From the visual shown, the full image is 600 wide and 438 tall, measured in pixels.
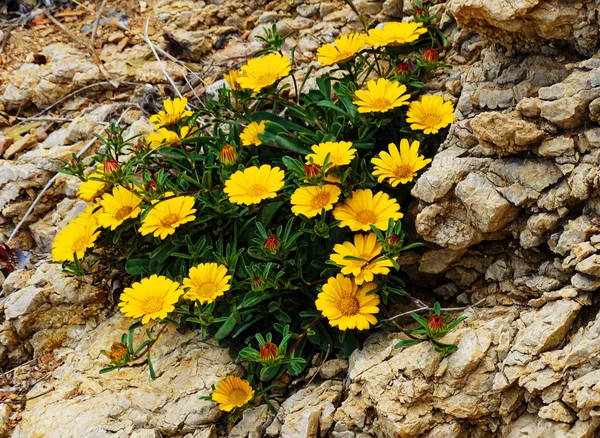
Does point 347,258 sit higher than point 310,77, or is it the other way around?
point 310,77

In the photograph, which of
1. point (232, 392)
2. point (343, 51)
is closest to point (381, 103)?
point (343, 51)

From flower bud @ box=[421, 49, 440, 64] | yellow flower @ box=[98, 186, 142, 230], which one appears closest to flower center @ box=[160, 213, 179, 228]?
yellow flower @ box=[98, 186, 142, 230]

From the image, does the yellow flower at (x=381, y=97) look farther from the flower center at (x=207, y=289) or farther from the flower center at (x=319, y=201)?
the flower center at (x=207, y=289)

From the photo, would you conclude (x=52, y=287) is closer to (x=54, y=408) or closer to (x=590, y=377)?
(x=54, y=408)

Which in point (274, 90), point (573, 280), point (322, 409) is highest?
point (274, 90)

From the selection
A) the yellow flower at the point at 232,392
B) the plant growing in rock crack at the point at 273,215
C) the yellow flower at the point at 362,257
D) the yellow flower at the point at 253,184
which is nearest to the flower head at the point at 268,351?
the plant growing in rock crack at the point at 273,215

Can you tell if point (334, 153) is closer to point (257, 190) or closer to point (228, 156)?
point (257, 190)

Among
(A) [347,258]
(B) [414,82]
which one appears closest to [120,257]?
(A) [347,258]
